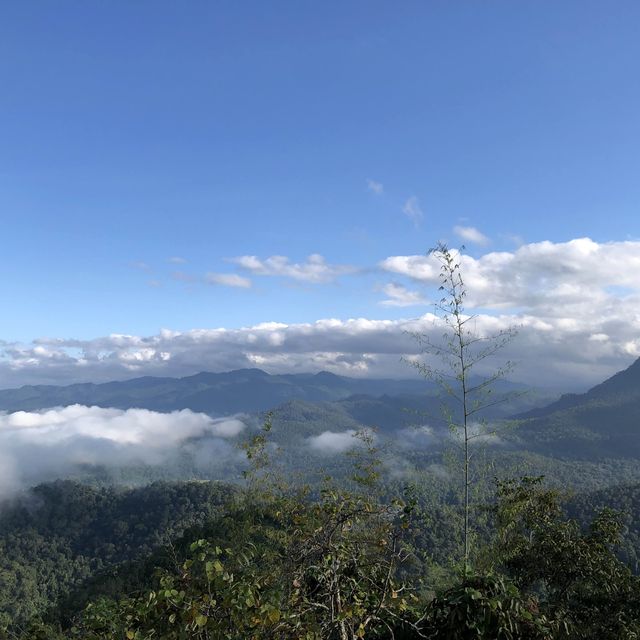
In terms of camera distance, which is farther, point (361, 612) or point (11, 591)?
point (11, 591)

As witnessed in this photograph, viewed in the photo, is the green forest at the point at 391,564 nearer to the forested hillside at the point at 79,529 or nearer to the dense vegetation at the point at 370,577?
the dense vegetation at the point at 370,577

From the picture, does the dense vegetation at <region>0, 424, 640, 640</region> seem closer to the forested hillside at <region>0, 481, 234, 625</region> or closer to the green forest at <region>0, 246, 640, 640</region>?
the green forest at <region>0, 246, 640, 640</region>

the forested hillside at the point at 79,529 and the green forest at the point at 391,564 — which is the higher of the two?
the green forest at the point at 391,564

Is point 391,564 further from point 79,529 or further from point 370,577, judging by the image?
point 79,529

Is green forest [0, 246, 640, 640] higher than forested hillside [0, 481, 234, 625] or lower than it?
higher

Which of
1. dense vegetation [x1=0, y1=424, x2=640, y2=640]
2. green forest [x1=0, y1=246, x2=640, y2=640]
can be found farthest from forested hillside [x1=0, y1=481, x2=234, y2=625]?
dense vegetation [x1=0, y1=424, x2=640, y2=640]

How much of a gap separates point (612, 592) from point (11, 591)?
410 ft

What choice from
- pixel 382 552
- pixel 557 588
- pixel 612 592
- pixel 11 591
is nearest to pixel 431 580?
pixel 557 588

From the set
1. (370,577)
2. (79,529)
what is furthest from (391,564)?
(79,529)

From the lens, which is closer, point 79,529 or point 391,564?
point 391,564

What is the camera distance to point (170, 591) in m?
3.83

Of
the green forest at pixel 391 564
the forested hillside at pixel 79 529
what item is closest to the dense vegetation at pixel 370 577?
the green forest at pixel 391 564

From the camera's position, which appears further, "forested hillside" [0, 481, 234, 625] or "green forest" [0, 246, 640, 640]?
"forested hillside" [0, 481, 234, 625]

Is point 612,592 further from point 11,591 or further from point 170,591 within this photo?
point 11,591
